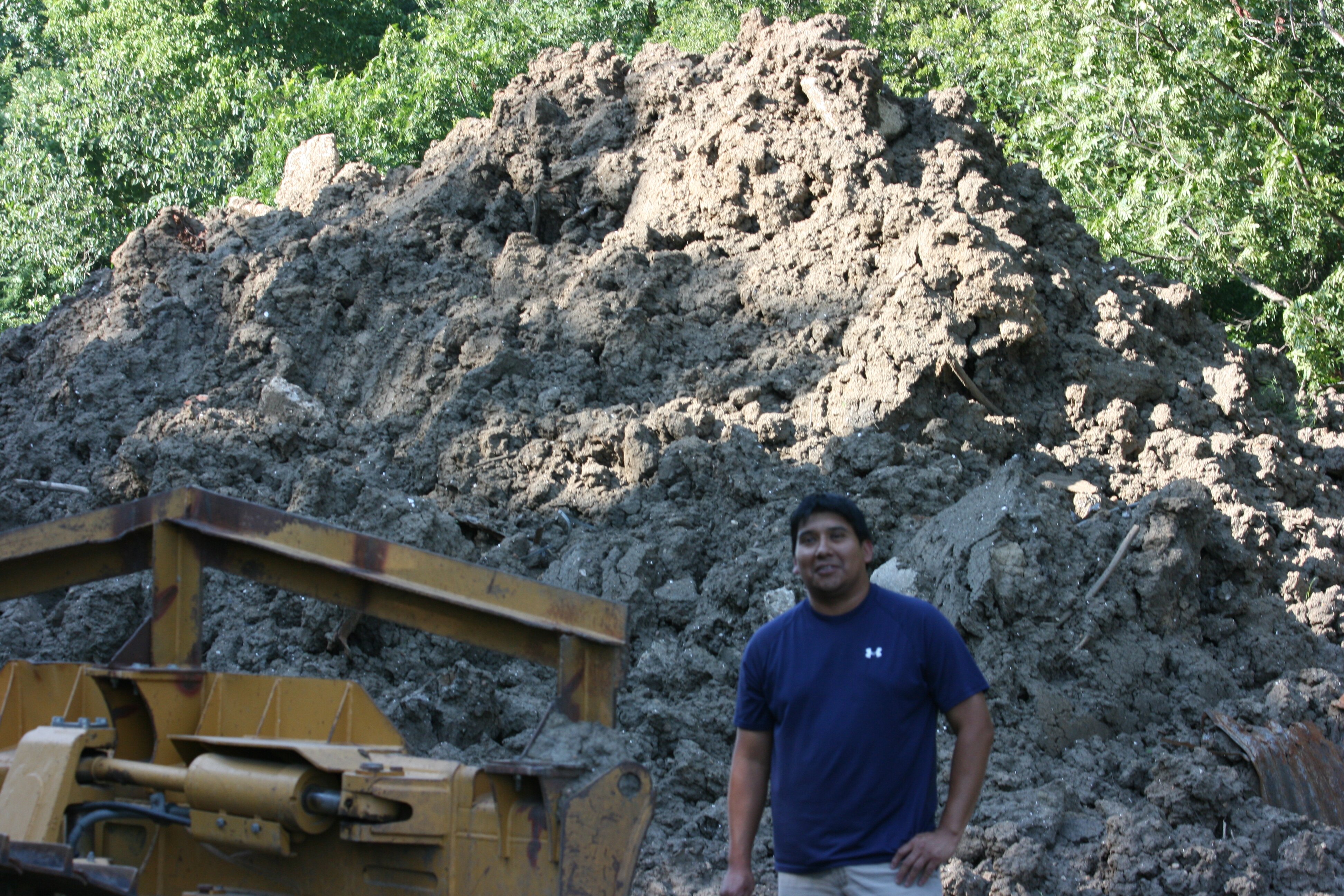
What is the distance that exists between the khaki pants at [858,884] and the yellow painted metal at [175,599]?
1866 millimetres

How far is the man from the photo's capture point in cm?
244

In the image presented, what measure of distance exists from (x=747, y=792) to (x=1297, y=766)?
2.90 m

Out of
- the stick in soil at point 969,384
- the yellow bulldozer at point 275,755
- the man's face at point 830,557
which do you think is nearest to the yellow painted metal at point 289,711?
the yellow bulldozer at point 275,755

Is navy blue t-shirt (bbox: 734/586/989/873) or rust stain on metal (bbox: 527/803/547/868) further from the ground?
navy blue t-shirt (bbox: 734/586/989/873)

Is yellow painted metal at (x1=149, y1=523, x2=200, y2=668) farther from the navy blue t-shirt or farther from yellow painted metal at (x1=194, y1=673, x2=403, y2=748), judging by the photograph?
the navy blue t-shirt

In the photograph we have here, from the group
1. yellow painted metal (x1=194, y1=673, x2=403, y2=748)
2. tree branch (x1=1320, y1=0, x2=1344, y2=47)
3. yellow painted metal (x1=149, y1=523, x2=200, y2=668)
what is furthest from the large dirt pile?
tree branch (x1=1320, y1=0, x2=1344, y2=47)

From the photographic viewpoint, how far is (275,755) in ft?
9.16

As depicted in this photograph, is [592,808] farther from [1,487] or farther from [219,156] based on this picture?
[219,156]

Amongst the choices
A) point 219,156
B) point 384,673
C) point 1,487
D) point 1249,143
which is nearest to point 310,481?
point 384,673

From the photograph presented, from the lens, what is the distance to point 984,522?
5.18 meters

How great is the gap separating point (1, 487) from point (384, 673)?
3.57 meters

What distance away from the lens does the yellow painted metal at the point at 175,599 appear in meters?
3.20

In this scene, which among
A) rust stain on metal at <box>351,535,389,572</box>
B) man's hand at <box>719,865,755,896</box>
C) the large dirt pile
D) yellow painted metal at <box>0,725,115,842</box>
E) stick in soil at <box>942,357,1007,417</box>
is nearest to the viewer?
man's hand at <box>719,865,755,896</box>

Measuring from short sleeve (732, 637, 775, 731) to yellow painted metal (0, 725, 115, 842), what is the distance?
1.71 metres
